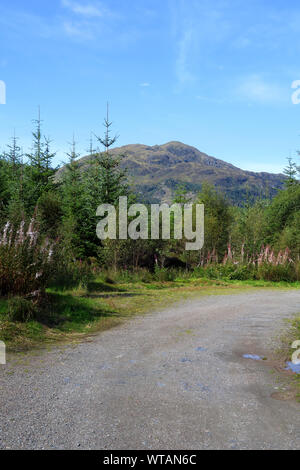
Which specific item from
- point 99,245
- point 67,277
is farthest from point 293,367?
point 99,245

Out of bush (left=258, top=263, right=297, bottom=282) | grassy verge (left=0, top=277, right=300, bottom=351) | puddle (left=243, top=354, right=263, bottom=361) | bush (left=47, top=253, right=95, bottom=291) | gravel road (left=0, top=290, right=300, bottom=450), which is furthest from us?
bush (left=258, top=263, right=297, bottom=282)

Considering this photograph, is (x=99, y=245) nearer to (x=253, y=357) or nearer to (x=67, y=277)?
(x=67, y=277)

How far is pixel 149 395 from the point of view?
4254mm

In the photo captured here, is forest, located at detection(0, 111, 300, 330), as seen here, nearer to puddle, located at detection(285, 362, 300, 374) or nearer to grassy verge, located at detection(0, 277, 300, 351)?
grassy verge, located at detection(0, 277, 300, 351)

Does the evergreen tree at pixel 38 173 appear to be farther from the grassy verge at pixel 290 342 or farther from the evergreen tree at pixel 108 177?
the grassy verge at pixel 290 342

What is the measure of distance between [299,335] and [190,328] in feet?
6.51

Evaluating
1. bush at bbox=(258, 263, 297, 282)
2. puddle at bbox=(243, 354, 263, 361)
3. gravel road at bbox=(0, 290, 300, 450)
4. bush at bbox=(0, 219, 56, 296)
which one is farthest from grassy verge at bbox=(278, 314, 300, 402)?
bush at bbox=(258, 263, 297, 282)

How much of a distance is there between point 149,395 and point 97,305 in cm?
533

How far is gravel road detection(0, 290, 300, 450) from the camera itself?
3.34 meters

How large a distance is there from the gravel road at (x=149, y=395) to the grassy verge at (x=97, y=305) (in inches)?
24.2

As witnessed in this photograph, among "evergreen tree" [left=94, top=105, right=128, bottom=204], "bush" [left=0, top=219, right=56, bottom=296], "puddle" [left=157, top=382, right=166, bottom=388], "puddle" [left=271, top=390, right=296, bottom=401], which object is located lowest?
"puddle" [left=271, top=390, right=296, bottom=401]

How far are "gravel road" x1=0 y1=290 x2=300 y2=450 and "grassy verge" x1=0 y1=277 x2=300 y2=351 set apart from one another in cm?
61

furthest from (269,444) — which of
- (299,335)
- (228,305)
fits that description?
(228,305)

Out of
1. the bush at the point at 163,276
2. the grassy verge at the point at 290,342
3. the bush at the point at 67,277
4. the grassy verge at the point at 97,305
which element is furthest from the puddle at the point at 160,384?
the bush at the point at 163,276
